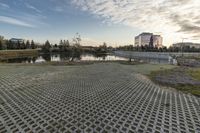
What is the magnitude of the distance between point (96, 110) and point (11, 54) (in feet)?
160

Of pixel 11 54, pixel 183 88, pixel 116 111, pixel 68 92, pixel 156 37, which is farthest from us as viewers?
pixel 156 37

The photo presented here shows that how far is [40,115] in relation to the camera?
4.32 metres

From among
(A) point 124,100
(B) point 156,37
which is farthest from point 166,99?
(B) point 156,37

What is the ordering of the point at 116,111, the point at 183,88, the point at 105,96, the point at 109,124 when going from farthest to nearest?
the point at 183,88 → the point at 105,96 → the point at 116,111 → the point at 109,124

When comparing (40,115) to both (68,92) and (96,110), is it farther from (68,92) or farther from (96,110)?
(68,92)

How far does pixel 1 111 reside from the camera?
4.54 m

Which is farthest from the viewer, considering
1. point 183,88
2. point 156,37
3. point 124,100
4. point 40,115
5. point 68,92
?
point 156,37

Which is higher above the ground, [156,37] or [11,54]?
[156,37]

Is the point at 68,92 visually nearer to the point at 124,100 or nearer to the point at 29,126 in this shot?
the point at 124,100

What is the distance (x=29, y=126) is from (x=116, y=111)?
7.81 feet

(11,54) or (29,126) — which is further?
(11,54)

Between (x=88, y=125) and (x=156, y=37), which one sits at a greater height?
(x=156, y=37)

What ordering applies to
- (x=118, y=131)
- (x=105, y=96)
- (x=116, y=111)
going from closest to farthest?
(x=118, y=131) < (x=116, y=111) < (x=105, y=96)

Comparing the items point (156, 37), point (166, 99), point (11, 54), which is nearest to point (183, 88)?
point (166, 99)
